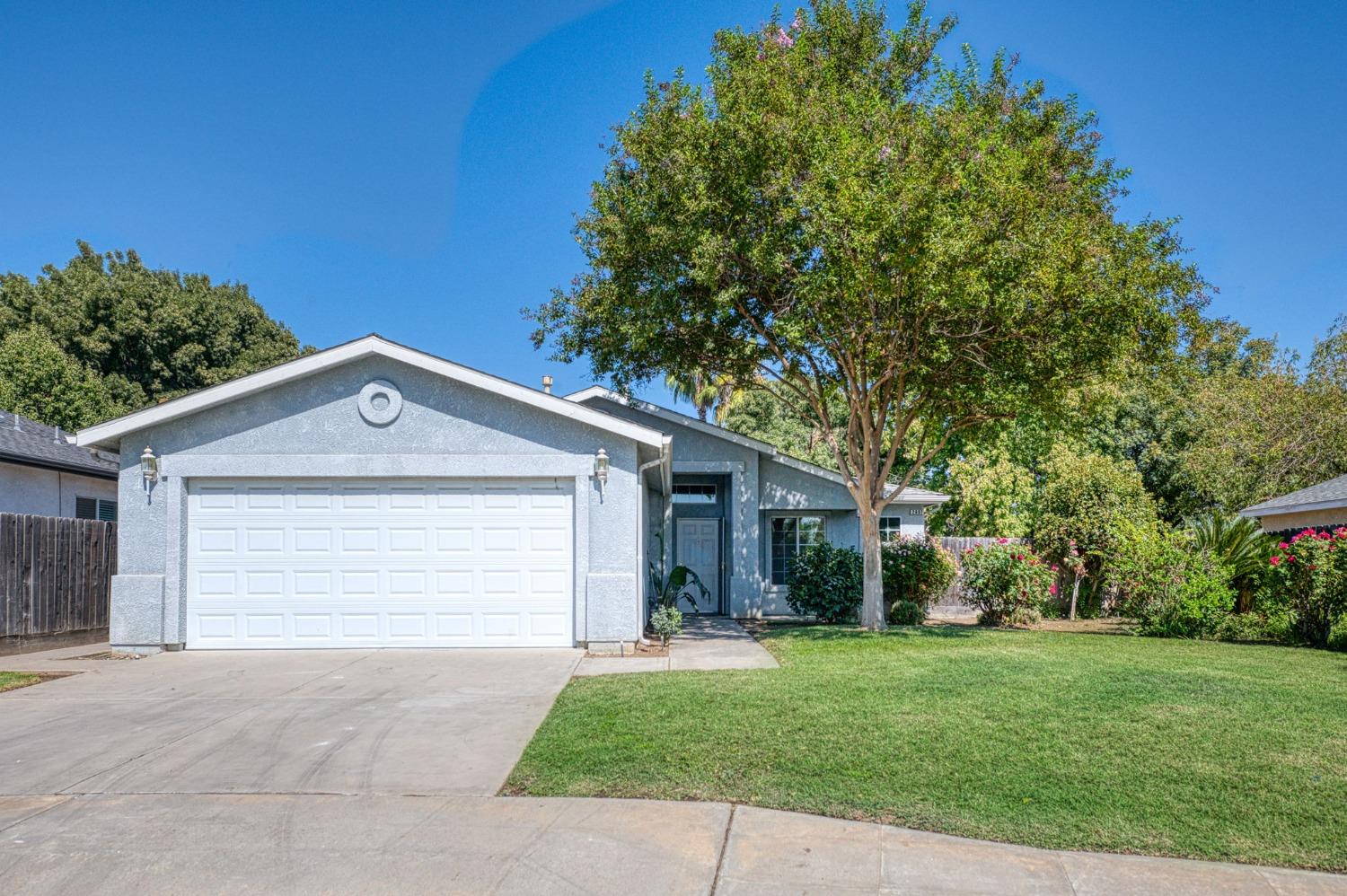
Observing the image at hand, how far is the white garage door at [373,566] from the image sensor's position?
486 inches

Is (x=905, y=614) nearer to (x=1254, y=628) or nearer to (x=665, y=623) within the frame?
(x=1254, y=628)

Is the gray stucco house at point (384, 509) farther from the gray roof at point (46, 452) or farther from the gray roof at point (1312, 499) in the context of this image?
the gray roof at point (1312, 499)

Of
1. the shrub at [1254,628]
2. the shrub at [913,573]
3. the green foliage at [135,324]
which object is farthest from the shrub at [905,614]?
the green foliage at [135,324]

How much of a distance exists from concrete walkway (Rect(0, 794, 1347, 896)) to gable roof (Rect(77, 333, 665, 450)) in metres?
7.32

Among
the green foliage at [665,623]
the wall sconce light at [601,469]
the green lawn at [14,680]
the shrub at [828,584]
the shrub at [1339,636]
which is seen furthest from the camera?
the shrub at [828,584]

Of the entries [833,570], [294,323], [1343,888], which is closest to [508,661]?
[833,570]

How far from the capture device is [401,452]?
40.8 ft

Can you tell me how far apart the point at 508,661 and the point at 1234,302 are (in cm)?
2967

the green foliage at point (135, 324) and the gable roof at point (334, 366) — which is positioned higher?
the green foliage at point (135, 324)

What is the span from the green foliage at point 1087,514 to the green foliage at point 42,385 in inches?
1054

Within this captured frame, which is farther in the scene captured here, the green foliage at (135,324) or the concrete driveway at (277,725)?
the green foliage at (135,324)

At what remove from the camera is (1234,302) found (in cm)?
3050

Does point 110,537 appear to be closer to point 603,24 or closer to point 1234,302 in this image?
point 603,24

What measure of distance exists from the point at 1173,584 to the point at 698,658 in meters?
8.63
